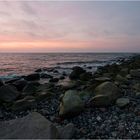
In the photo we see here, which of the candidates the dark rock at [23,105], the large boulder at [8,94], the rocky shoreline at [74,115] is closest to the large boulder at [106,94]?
the rocky shoreline at [74,115]

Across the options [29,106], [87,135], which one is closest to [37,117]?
[87,135]

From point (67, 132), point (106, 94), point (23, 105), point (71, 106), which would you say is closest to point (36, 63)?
point (23, 105)

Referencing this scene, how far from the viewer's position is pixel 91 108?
27.4ft

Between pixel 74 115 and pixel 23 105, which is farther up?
pixel 74 115

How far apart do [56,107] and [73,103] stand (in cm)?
158

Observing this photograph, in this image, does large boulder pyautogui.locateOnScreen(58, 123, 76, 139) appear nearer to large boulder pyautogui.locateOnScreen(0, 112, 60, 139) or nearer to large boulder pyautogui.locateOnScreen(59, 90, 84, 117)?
large boulder pyautogui.locateOnScreen(0, 112, 60, 139)

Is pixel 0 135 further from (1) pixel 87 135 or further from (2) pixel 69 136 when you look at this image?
(1) pixel 87 135

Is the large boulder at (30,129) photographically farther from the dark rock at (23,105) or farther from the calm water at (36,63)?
the calm water at (36,63)

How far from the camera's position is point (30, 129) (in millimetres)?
5359

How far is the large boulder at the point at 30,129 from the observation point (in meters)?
5.16

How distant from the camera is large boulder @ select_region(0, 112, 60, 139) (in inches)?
203

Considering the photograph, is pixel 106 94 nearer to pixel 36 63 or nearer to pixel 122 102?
pixel 122 102

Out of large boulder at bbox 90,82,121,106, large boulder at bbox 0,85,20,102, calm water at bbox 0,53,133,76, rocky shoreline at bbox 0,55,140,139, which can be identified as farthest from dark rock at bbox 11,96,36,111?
calm water at bbox 0,53,133,76

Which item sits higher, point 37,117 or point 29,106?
point 37,117
